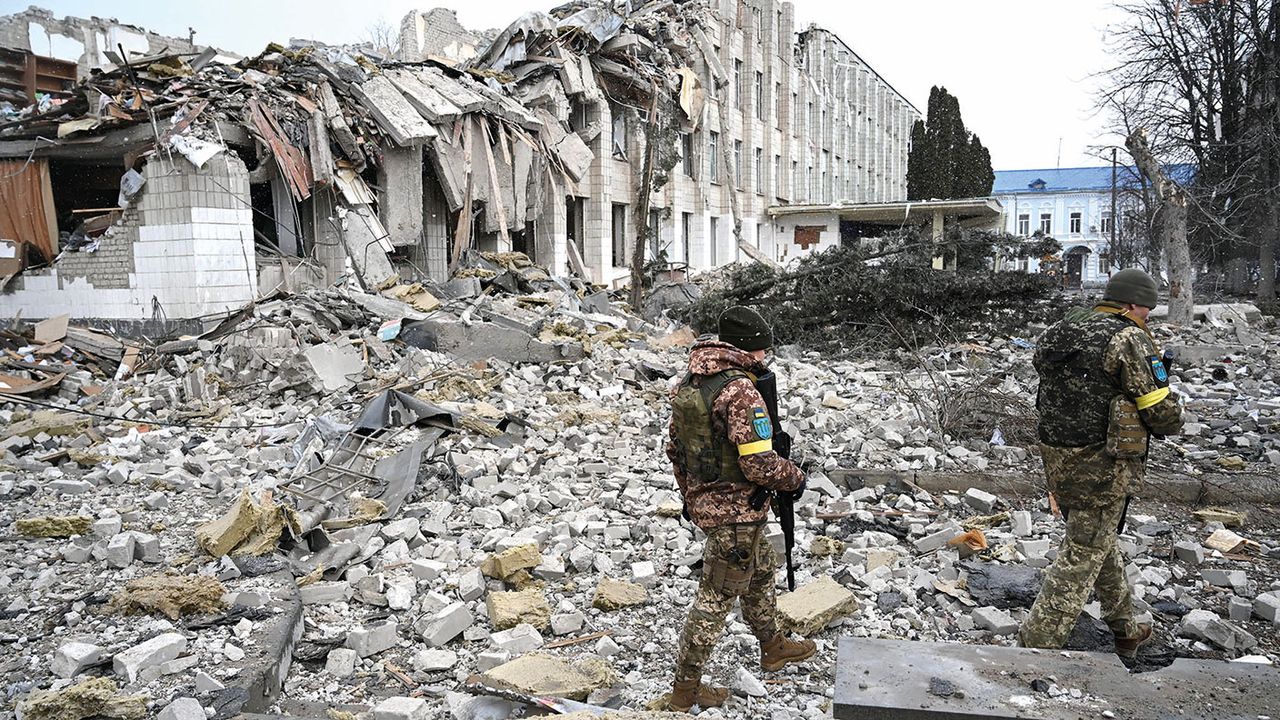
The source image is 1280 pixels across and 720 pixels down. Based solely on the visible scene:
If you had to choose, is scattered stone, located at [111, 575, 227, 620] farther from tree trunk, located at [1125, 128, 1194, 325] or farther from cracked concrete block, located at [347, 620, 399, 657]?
tree trunk, located at [1125, 128, 1194, 325]

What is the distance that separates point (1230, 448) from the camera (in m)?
6.97

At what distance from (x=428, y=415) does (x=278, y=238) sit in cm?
689

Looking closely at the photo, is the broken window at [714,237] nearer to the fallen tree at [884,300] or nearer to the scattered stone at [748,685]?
the fallen tree at [884,300]

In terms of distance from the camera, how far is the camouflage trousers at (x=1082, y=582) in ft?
11.3

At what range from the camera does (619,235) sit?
21.9 metres

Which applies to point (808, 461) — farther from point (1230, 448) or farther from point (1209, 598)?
point (1230, 448)

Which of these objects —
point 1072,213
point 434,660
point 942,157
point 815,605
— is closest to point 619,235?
point 815,605

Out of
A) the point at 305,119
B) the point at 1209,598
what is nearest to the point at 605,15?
the point at 305,119

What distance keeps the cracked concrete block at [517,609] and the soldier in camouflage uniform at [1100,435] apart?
2.35 m

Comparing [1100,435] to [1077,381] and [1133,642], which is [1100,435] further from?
[1133,642]

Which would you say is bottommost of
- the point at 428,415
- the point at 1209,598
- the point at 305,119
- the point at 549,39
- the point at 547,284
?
the point at 1209,598

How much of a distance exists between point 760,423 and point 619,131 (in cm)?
1961

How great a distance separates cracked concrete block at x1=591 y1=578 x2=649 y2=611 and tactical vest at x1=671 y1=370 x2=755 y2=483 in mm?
1445

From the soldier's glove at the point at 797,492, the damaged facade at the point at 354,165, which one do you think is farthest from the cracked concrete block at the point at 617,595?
the damaged facade at the point at 354,165
